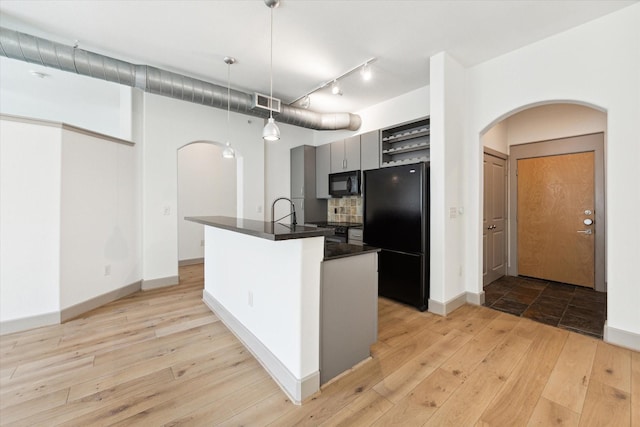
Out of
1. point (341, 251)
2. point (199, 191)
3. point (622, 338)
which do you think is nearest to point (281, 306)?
point (341, 251)

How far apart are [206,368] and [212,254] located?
4.75ft

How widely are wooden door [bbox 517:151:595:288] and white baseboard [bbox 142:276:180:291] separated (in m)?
5.75

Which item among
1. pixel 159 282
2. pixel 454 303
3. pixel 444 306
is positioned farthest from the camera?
pixel 159 282

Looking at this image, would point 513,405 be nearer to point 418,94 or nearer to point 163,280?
point 418,94

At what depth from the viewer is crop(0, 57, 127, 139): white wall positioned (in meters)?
3.56

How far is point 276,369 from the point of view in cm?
190

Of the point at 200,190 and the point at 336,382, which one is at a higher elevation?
the point at 200,190

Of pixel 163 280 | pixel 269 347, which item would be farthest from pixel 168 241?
pixel 269 347

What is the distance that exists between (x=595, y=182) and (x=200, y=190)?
22.7 feet

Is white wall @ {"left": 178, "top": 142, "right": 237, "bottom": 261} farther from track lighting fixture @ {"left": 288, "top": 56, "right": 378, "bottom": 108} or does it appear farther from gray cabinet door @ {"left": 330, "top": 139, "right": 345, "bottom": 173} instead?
gray cabinet door @ {"left": 330, "top": 139, "right": 345, "bottom": 173}

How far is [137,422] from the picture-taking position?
1.52 meters

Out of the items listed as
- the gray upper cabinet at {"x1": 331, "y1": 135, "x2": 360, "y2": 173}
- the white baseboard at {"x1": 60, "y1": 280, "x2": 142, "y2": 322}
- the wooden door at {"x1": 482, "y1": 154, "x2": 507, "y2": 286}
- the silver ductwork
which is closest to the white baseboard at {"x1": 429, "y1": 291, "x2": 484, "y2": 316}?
the wooden door at {"x1": 482, "y1": 154, "x2": 507, "y2": 286}

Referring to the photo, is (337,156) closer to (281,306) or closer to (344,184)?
(344,184)

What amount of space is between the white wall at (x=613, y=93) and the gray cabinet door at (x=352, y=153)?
217 cm
